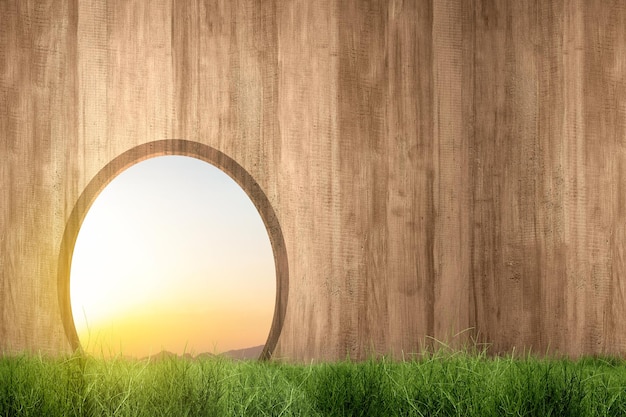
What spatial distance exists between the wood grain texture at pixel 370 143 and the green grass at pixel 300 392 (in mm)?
902

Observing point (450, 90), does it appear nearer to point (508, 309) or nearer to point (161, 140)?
point (508, 309)

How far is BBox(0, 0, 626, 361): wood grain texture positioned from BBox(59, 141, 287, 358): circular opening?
8 centimetres

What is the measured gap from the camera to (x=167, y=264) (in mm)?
2314

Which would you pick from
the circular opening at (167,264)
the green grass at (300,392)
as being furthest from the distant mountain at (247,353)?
the green grass at (300,392)

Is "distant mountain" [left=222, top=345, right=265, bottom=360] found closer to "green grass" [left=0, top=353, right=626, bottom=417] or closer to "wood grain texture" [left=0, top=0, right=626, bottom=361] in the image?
"wood grain texture" [left=0, top=0, right=626, bottom=361]

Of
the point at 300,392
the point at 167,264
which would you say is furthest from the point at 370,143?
the point at 300,392

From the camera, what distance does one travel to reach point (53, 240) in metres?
2.38

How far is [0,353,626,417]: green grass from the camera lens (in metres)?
1.29

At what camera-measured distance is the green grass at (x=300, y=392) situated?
1294 millimetres

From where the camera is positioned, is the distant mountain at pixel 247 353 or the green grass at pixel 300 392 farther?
the distant mountain at pixel 247 353

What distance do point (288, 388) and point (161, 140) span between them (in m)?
1.27

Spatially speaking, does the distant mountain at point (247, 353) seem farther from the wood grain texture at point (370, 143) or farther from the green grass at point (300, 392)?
the green grass at point (300, 392)

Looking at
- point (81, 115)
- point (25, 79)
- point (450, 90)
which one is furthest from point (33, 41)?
point (450, 90)

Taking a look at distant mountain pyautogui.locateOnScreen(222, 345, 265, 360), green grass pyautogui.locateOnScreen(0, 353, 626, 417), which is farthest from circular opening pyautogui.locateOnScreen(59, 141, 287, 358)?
green grass pyautogui.locateOnScreen(0, 353, 626, 417)
